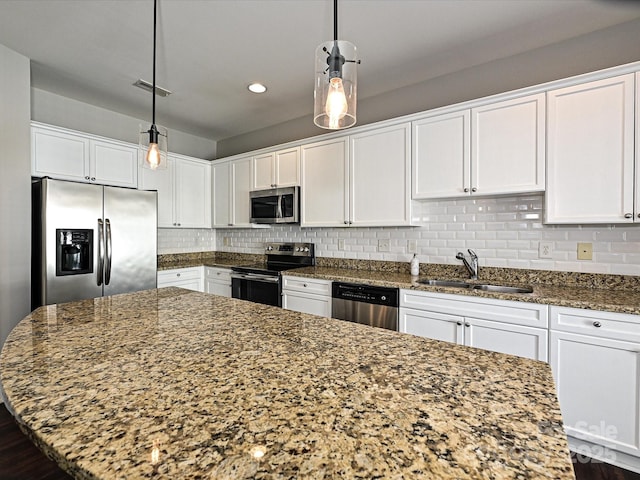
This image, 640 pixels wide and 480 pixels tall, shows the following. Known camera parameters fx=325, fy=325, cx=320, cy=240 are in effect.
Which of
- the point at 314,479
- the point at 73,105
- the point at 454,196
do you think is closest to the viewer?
the point at 314,479

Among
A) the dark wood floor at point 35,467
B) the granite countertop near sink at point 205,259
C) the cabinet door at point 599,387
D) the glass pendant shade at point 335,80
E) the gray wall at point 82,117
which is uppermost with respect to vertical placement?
the gray wall at point 82,117

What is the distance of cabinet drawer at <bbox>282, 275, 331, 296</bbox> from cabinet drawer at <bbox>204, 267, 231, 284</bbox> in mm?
912

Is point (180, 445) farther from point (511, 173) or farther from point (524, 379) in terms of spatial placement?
point (511, 173)

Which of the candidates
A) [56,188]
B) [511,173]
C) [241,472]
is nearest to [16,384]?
[241,472]

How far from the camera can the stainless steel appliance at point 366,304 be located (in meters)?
2.50

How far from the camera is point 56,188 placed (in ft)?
8.76

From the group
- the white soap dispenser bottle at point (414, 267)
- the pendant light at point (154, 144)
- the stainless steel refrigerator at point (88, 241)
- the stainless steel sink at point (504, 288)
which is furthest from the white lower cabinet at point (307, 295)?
the pendant light at point (154, 144)

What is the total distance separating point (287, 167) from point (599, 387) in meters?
3.07

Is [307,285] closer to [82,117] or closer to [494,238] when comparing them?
[494,238]

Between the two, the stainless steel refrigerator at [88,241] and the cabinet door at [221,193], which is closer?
the stainless steel refrigerator at [88,241]

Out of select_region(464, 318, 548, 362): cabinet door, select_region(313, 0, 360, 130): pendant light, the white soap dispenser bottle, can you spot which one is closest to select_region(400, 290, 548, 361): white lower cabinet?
select_region(464, 318, 548, 362): cabinet door

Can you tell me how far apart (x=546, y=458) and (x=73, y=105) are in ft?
14.6

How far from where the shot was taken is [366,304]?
263 centimetres

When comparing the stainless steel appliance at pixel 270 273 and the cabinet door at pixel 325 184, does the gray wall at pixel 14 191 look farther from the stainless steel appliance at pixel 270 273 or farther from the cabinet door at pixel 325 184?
the cabinet door at pixel 325 184
